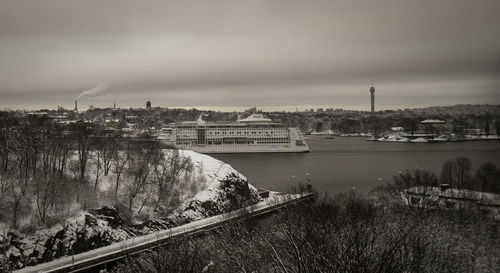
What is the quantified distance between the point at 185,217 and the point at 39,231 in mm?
3646

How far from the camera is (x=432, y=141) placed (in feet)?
141

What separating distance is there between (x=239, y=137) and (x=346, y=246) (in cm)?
3418

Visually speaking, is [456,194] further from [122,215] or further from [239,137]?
[239,137]

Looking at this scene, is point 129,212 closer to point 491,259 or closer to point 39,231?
point 39,231

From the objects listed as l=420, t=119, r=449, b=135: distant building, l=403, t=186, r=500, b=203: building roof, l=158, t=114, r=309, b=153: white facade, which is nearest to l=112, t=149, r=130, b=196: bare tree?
l=403, t=186, r=500, b=203: building roof

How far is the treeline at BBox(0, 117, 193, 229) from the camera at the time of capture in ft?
30.3

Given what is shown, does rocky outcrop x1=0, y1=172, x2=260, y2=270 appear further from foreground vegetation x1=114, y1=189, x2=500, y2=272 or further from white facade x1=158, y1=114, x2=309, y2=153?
white facade x1=158, y1=114, x2=309, y2=153

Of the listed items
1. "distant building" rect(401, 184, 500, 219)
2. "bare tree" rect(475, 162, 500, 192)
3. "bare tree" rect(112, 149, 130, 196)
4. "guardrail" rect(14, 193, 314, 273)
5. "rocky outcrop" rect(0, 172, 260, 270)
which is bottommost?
"guardrail" rect(14, 193, 314, 273)

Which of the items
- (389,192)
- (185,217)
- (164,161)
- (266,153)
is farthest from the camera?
(266,153)

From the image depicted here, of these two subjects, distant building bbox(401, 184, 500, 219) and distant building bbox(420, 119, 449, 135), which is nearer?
distant building bbox(401, 184, 500, 219)

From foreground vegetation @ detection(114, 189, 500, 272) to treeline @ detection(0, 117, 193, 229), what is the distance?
294cm

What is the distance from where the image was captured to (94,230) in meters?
9.23

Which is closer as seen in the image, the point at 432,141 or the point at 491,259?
the point at 491,259

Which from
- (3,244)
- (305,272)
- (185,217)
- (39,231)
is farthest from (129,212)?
(305,272)
